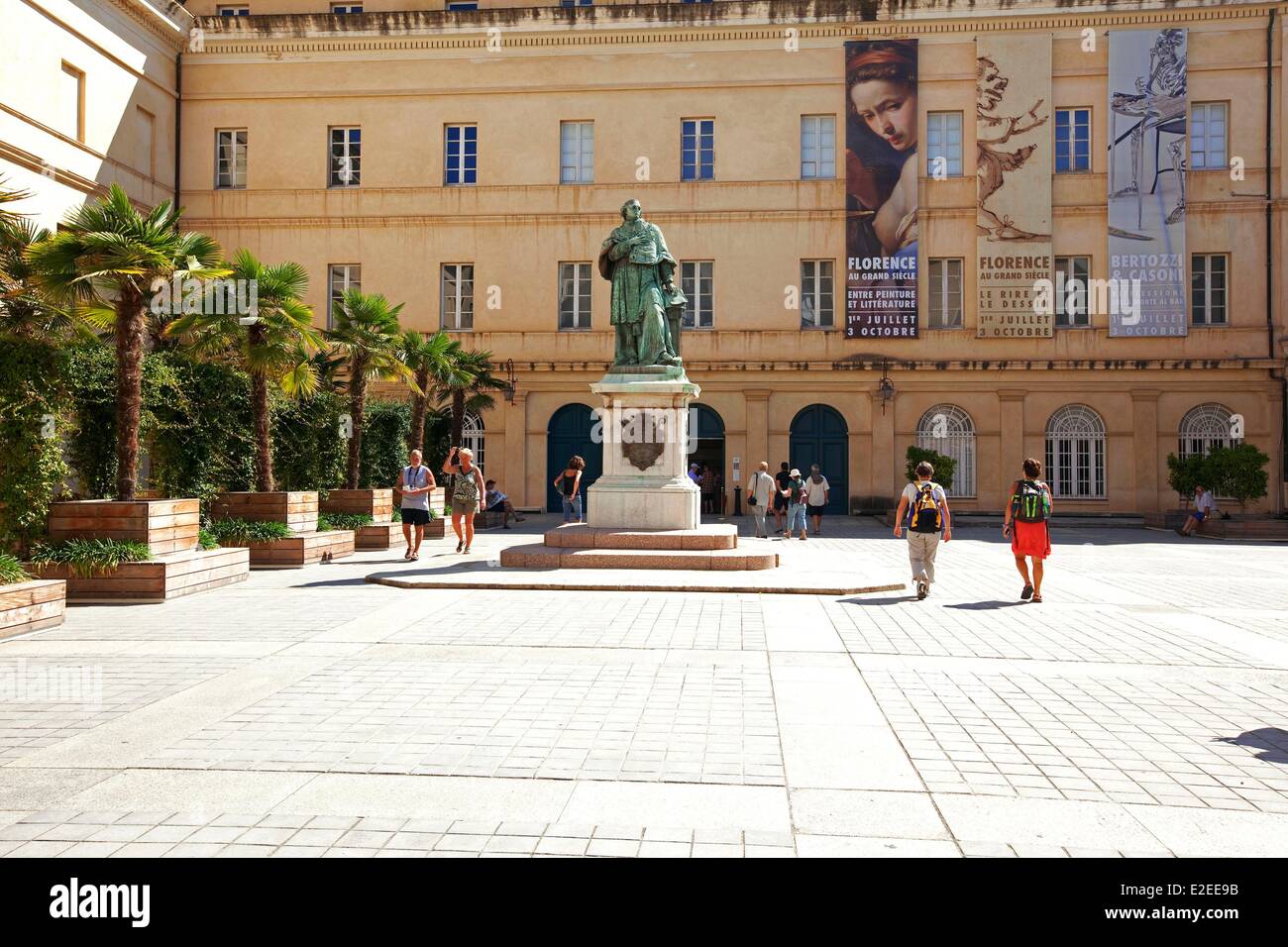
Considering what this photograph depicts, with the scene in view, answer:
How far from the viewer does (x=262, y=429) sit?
14.8m

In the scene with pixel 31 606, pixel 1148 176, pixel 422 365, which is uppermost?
pixel 1148 176

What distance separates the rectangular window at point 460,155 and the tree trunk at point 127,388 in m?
20.8

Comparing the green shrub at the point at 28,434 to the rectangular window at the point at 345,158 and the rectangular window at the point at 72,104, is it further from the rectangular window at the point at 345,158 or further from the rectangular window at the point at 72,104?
the rectangular window at the point at 345,158

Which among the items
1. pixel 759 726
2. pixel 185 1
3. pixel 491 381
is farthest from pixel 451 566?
pixel 185 1

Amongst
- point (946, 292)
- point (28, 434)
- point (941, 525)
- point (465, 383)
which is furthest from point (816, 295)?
point (28, 434)

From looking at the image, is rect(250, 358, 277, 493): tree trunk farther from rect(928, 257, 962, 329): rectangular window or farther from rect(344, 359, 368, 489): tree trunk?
rect(928, 257, 962, 329): rectangular window

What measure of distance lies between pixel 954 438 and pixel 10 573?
2576 cm

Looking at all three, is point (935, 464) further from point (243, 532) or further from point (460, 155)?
point (243, 532)

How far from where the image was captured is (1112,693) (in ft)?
21.8

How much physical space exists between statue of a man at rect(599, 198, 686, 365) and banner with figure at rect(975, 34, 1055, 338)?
17.1 metres

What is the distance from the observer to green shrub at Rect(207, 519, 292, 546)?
14.6m

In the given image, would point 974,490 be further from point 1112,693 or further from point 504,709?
point 504,709

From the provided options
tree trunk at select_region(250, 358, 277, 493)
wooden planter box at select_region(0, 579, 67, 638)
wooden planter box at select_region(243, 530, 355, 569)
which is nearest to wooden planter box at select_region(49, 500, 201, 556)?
wooden planter box at select_region(0, 579, 67, 638)

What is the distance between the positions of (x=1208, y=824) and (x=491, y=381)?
23.5m
